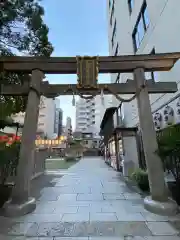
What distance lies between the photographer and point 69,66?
6.58 meters

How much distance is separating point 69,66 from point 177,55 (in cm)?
419

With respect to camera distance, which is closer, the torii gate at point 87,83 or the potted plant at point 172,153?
the potted plant at point 172,153

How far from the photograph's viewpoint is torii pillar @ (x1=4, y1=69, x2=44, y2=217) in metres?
4.79

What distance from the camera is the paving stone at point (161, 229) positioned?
3.57 metres

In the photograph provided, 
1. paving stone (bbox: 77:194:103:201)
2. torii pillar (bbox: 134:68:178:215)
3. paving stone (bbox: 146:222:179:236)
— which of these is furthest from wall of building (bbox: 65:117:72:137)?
paving stone (bbox: 146:222:179:236)

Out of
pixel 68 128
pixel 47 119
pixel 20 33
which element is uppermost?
pixel 47 119

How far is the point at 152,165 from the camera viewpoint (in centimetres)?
533

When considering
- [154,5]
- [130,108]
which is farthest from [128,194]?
[154,5]

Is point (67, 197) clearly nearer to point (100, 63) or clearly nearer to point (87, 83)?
point (87, 83)

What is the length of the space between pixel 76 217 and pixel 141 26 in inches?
513

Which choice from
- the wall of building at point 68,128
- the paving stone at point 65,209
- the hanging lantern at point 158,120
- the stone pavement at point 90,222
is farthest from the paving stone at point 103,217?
the wall of building at point 68,128

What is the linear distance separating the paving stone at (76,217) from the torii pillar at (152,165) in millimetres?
1953

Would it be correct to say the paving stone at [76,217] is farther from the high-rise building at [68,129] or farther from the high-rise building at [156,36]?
the high-rise building at [68,129]

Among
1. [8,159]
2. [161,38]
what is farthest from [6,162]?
[161,38]
